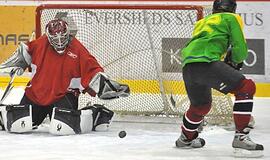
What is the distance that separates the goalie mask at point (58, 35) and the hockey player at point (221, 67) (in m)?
1.12

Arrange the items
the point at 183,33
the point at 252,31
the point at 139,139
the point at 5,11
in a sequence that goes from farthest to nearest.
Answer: the point at 5,11, the point at 252,31, the point at 183,33, the point at 139,139

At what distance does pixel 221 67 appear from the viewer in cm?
369

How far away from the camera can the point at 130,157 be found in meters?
3.69

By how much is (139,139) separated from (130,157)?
26.4 inches

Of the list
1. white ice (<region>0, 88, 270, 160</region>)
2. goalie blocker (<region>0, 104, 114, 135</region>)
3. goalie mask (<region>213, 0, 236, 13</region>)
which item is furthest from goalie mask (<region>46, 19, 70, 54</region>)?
goalie mask (<region>213, 0, 236, 13</region>)

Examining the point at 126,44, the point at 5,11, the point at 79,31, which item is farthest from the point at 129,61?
the point at 5,11

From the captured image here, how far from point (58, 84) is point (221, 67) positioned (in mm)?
1397

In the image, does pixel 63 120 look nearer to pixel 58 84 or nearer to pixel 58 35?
pixel 58 84

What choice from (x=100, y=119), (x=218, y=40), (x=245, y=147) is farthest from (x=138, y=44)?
(x=245, y=147)

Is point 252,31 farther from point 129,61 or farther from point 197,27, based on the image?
point 197,27

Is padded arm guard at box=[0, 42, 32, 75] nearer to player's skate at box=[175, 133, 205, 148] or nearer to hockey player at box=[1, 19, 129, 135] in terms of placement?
hockey player at box=[1, 19, 129, 135]

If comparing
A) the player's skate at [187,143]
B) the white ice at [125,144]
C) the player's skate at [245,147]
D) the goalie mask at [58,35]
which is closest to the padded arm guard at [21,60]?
the goalie mask at [58,35]

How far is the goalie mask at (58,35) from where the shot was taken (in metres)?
4.63

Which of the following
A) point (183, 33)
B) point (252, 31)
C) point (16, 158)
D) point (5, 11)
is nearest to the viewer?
point (16, 158)
